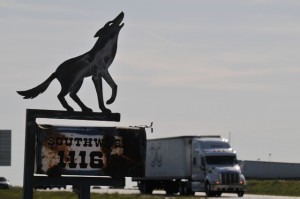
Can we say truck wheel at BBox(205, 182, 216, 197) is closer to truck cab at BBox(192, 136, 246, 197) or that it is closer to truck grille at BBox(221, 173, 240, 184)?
truck cab at BBox(192, 136, 246, 197)

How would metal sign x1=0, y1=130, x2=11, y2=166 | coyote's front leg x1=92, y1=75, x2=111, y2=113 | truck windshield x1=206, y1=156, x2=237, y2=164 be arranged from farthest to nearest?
truck windshield x1=206, y1=156, x2=237, y2=164 → metal sign x1=0, y1=130, x2=11, y2=166 → coyote's front leg x1=92, y1=75, x2=111, y2=113

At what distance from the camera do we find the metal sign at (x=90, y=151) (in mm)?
23859

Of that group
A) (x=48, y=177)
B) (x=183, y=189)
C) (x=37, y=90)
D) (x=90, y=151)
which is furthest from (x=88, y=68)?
(x=183, y=189)

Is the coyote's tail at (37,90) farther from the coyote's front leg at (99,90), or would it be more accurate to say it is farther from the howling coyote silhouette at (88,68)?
the coyote's front leg at (99,90)

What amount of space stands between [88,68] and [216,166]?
40.4 meters

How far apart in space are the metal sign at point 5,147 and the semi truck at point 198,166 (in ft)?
90.0

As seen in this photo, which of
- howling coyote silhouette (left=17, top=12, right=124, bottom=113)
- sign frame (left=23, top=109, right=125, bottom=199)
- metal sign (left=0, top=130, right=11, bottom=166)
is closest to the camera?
sign frame (left=23, top=109, right=125, bottom=199)

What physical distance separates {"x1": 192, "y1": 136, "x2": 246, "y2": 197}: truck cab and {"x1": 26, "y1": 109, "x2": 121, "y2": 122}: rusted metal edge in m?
39.3

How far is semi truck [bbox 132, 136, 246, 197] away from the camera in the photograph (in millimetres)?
63906

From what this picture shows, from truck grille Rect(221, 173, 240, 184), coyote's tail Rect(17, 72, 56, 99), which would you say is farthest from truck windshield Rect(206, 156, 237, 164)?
coyote's tail Rect(17, 72, 56, 99)

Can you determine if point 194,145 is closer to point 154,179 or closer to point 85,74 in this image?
point 154,179

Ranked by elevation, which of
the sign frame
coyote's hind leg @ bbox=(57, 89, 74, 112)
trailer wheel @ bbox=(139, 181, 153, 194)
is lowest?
trailer wheel @ bbox=(139, 181, 153, 194)

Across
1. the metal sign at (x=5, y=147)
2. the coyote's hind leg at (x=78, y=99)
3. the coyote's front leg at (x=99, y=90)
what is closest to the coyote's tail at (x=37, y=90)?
the coyote's hind leg at (x=78, y=99)

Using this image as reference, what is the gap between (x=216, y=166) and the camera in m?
64.0
